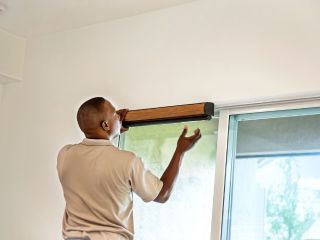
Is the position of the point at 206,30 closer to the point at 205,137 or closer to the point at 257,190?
the point at 205,137

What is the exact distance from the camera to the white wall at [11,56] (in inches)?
130

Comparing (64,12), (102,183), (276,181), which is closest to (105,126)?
(102,183)

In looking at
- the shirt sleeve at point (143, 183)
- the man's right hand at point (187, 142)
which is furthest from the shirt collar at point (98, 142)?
the man's right hand at point (187, 142)

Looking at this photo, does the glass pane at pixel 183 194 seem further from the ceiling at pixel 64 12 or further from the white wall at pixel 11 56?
the white wall at pixel 11 56

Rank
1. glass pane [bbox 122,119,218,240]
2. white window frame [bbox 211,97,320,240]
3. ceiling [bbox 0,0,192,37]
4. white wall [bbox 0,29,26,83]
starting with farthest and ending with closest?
white wall [bbox 0,29,26,83], ceiling [bbox 0,0,192,37], glass pane [bbox 122,119,218,240], white window frame [bbox 211,97,320,240]

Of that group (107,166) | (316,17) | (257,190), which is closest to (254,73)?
(316,17)

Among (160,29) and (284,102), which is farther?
(160,29)

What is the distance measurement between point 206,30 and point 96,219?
1159 mm

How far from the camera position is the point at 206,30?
2.62 meters

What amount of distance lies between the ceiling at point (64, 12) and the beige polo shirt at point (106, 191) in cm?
111

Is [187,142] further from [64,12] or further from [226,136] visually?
[64,12]

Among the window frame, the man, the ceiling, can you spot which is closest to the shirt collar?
the man

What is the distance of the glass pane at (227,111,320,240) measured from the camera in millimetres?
2227

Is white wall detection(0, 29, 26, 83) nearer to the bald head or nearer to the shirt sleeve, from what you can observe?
the bald head
